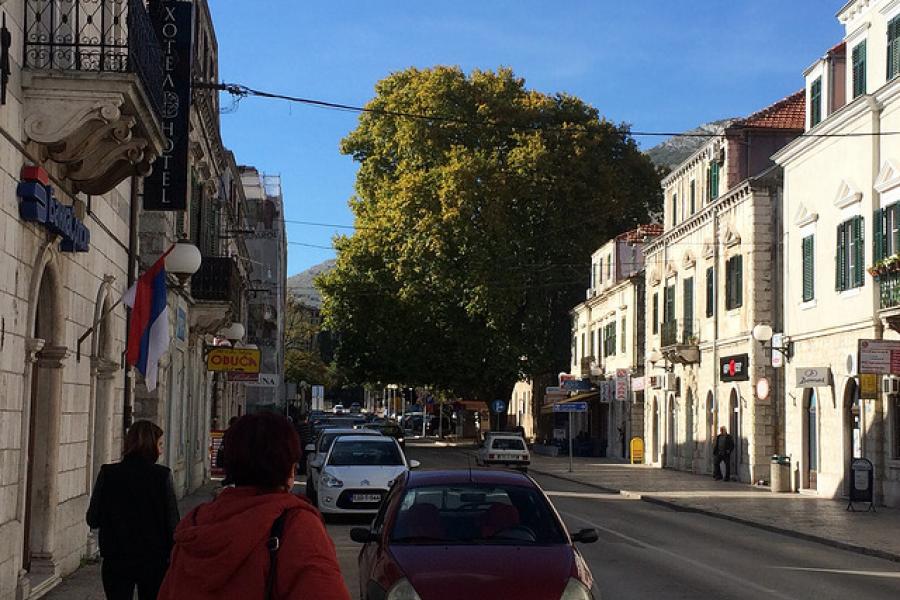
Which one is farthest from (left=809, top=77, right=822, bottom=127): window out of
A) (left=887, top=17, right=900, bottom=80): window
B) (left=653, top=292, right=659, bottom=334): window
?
(left=653, top=292, right=659, bottom=334): window

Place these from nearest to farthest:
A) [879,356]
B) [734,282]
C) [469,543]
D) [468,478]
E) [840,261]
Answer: [469,543]
[468,478]
[879,356]
[840,261]
[734,282]

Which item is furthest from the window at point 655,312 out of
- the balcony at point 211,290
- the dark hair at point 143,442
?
the dark hair at point 143,442

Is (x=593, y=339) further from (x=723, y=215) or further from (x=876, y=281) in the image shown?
(x=876, y=281)

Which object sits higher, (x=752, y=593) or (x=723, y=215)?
(x=723, y=215)

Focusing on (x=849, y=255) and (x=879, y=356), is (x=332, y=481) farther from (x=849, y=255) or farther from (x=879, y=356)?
(x=849, y=255)

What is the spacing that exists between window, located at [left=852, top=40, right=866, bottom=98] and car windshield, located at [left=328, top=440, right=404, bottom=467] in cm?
1493

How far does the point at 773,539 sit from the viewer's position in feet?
71.6

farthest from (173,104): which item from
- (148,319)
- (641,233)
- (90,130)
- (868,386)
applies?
(641,233)

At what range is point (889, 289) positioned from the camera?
27.1 meters

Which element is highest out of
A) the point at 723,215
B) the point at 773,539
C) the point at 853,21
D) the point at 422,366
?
the point at 853,21

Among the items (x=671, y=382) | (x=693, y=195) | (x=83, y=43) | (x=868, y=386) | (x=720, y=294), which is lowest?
(x=868, y=386)

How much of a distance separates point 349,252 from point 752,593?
47.5 metres

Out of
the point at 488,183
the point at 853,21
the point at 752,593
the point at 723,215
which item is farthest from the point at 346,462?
the point at 488,183

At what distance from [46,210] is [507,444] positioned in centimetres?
3453
